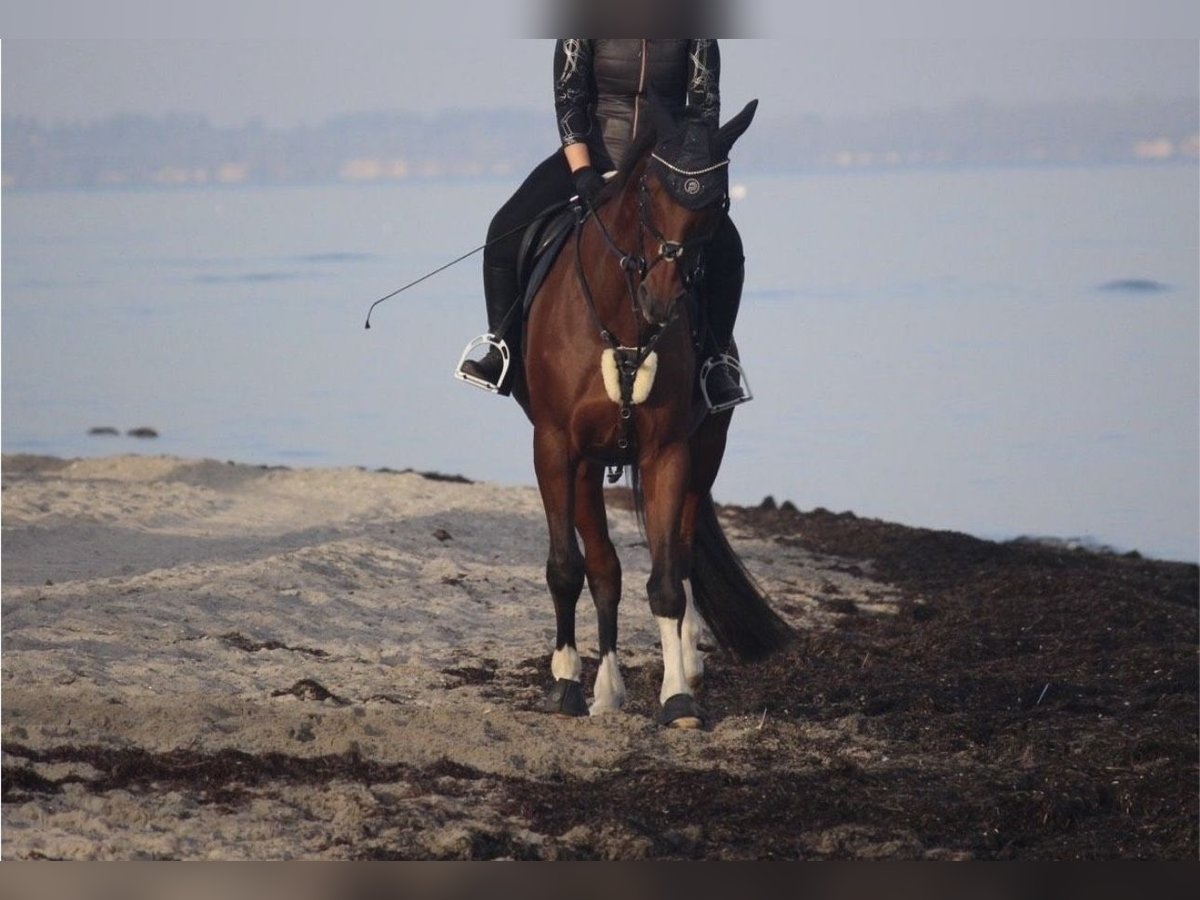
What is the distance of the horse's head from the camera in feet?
24.2

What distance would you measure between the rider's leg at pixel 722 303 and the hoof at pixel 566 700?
132 centimetres

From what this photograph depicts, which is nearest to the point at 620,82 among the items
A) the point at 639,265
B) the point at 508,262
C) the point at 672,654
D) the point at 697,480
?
the point at 508,262

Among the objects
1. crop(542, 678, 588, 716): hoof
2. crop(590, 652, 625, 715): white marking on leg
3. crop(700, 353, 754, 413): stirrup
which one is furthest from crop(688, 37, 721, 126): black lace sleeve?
crop(542, 678, 588, 716): hoof

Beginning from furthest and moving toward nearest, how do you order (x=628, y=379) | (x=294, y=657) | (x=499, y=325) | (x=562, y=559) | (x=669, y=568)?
1. (x=294, y=657)
2. (x=499, y=325)
3. (x=562, y=559)
4. (x=669, y=568)
5. (x=628, y=379)

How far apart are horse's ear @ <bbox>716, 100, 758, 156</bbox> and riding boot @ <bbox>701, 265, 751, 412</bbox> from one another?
1.07 metres

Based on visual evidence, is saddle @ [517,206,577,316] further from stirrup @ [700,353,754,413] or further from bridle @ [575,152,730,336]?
stirrup @ [700,353,754,413]

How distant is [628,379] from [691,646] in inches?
64.6

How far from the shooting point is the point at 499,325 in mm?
8555

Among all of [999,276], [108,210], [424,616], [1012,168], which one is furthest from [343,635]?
[1012,168]

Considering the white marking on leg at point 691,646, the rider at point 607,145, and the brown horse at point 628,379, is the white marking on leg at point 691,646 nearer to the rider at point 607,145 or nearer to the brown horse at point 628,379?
the brown horse at point 628,379

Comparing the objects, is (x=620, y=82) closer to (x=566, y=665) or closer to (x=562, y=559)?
(x=562, y=559)

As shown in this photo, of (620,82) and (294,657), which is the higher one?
(620,82)

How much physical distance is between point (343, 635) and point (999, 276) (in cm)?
2565

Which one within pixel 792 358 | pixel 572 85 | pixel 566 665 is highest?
pixel 792 358
